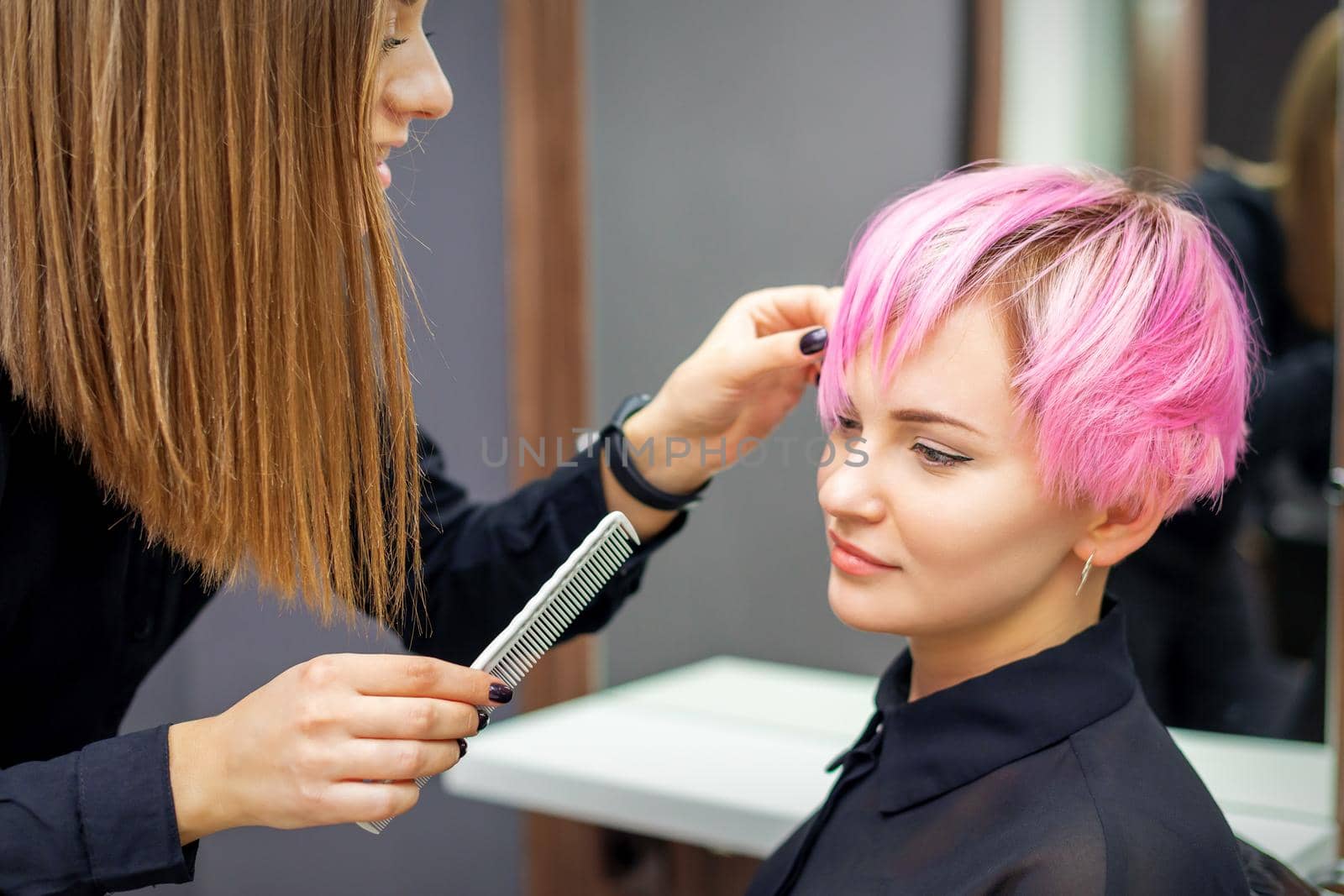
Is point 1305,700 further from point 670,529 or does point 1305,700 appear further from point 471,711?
point 471,711

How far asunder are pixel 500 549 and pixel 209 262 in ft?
1.08

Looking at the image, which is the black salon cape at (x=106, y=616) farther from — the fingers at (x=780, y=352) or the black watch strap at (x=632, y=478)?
the fingers at (x=780, y=352)

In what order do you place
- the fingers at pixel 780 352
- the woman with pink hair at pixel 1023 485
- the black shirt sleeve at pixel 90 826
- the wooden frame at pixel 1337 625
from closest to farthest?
the black shirt sleeve at pixel 90 826 → the woman with pink hair at pixel 1023 485 → the fingers at pixel 780 352 → the wooden frame at pixel 1337 625

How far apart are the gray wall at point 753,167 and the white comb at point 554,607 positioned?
410 mm

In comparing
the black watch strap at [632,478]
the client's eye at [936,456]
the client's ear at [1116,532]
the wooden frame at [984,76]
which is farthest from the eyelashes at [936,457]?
the wooden frame at [984,76]

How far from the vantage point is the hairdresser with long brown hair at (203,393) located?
1.81 ft

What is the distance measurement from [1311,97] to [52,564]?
113 cm

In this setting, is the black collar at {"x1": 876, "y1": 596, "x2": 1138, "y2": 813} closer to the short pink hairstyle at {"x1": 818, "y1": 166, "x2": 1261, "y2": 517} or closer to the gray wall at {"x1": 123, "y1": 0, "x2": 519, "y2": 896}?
the short pink hairstyle at {"x1": 818, "y1": 166, "x2": 1261, "y2": 517}

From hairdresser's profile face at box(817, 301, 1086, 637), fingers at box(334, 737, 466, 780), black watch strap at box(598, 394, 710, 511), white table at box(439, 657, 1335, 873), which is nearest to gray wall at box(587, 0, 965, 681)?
white table at box(439, 657, 1335, 873)

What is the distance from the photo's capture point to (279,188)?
58cm

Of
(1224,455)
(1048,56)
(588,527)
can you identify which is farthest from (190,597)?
(1048,56)

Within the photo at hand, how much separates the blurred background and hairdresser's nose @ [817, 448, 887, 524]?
0.35 metres

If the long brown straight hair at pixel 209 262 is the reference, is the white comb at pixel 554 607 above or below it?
below

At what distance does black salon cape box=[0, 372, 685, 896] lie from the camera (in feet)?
1.81
